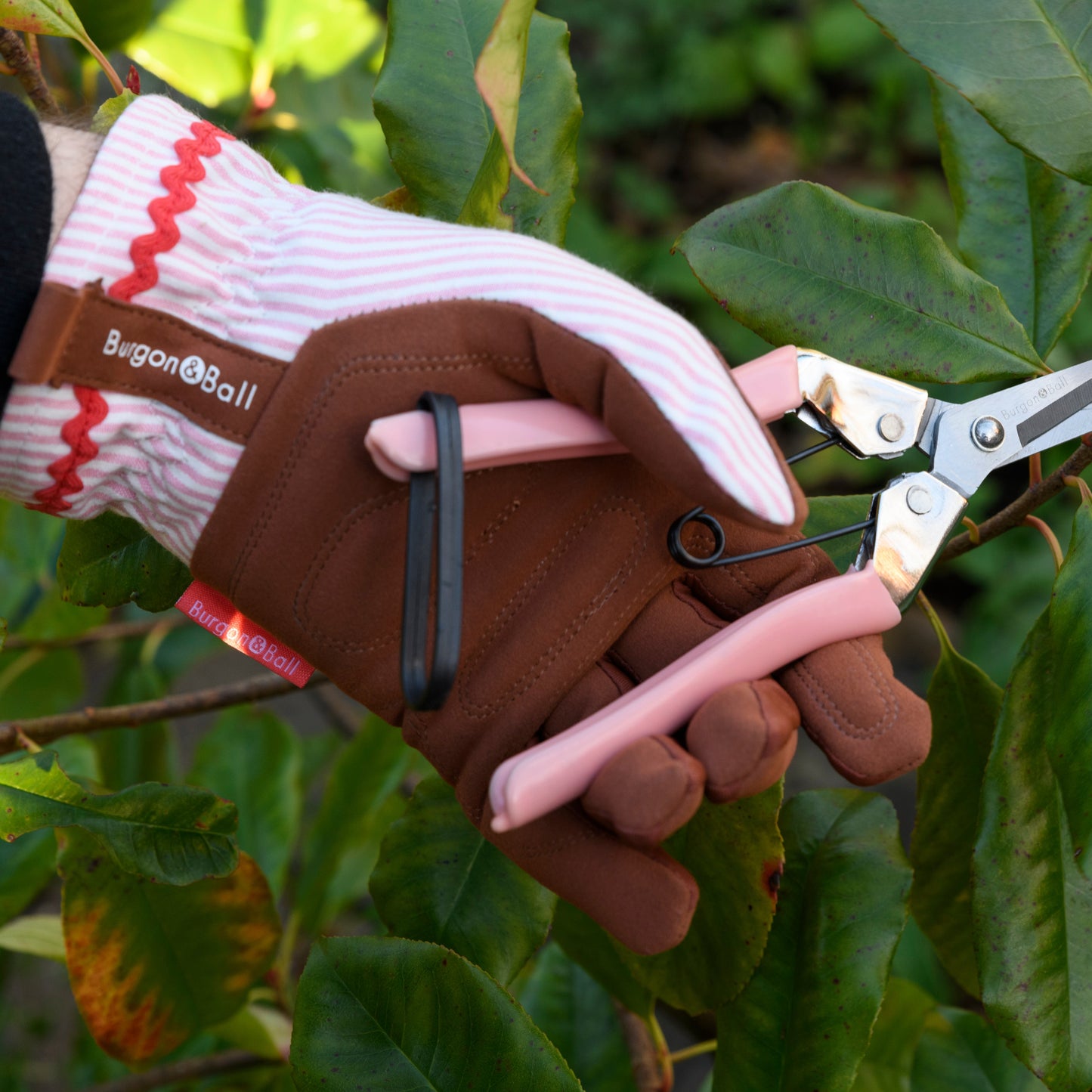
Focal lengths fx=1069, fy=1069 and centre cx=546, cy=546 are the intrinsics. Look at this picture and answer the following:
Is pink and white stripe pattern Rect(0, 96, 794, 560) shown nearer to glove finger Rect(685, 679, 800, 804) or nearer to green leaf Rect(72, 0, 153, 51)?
glove finger Rect(685, 679, 800, 804)

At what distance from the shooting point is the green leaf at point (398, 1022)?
2.19 feet

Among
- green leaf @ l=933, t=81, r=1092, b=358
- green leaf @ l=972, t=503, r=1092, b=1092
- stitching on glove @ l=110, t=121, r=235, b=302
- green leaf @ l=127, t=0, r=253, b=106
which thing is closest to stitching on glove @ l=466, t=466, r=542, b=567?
stitching on glove @ l=110, t=121, r=235, b=302

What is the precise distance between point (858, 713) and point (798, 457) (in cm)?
19

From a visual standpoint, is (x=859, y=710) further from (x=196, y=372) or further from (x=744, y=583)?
(x=196, y=372)

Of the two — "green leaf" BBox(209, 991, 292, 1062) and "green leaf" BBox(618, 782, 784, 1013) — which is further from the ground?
"green leaf" BBox(618, 782, 784, 1013)

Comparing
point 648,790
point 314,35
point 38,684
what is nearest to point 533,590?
point 648,790

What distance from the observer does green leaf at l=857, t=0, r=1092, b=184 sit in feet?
2.18

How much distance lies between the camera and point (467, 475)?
590mm

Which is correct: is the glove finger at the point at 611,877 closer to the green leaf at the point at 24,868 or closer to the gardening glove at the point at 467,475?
the gardening glove at the point at 467,475

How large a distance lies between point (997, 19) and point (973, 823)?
57cm

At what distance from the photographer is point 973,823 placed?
2.74 feet

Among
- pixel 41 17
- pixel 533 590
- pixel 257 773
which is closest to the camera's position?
pixel 533 590

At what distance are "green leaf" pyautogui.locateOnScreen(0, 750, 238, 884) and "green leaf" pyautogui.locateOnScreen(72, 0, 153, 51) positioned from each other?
2.25 feet

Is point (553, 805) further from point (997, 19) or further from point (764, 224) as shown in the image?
point (997, 19)
